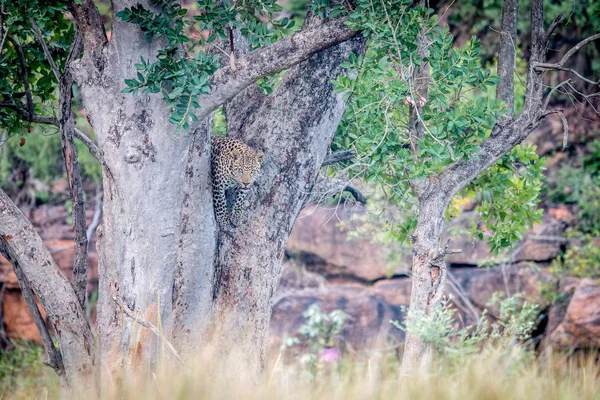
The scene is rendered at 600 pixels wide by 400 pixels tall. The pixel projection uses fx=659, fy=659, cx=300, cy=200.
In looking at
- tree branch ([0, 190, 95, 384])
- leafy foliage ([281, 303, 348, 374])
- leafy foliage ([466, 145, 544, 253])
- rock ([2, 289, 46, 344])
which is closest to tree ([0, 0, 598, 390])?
tree branch ([0, 190, 95, 384])

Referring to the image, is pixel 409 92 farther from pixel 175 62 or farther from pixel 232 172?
pixel 232 172

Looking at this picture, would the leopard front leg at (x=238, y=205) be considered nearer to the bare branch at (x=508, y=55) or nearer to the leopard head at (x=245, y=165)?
the leopard head at (x=245, y=165)

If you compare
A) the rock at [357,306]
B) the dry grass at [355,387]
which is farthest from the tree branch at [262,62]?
the rock at [357,306]

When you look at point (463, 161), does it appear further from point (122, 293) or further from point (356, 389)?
point (122, 293)

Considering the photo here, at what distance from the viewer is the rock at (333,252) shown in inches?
432

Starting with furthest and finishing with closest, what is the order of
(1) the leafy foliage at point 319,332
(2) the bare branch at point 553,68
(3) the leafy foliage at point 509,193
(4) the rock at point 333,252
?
(4) the rock at point 333,252, (1) the leafy foliage at point 319,332, (3) the leafy foliage at point 509,193, (2) the bare branch at point 553,68

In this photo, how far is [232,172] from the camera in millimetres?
Result: 5727

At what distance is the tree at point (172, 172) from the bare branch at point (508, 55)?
3.72ft

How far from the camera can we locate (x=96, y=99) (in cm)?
448

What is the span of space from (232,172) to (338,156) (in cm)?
93

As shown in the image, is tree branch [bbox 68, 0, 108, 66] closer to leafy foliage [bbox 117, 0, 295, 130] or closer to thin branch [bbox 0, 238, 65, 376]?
leafy foliage [bbox 117, 0, 295, 130]

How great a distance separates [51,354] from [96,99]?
193cm

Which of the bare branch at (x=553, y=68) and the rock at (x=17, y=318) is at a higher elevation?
the bare branch at (x=553, y=68)

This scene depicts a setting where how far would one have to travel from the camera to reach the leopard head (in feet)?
17.2
